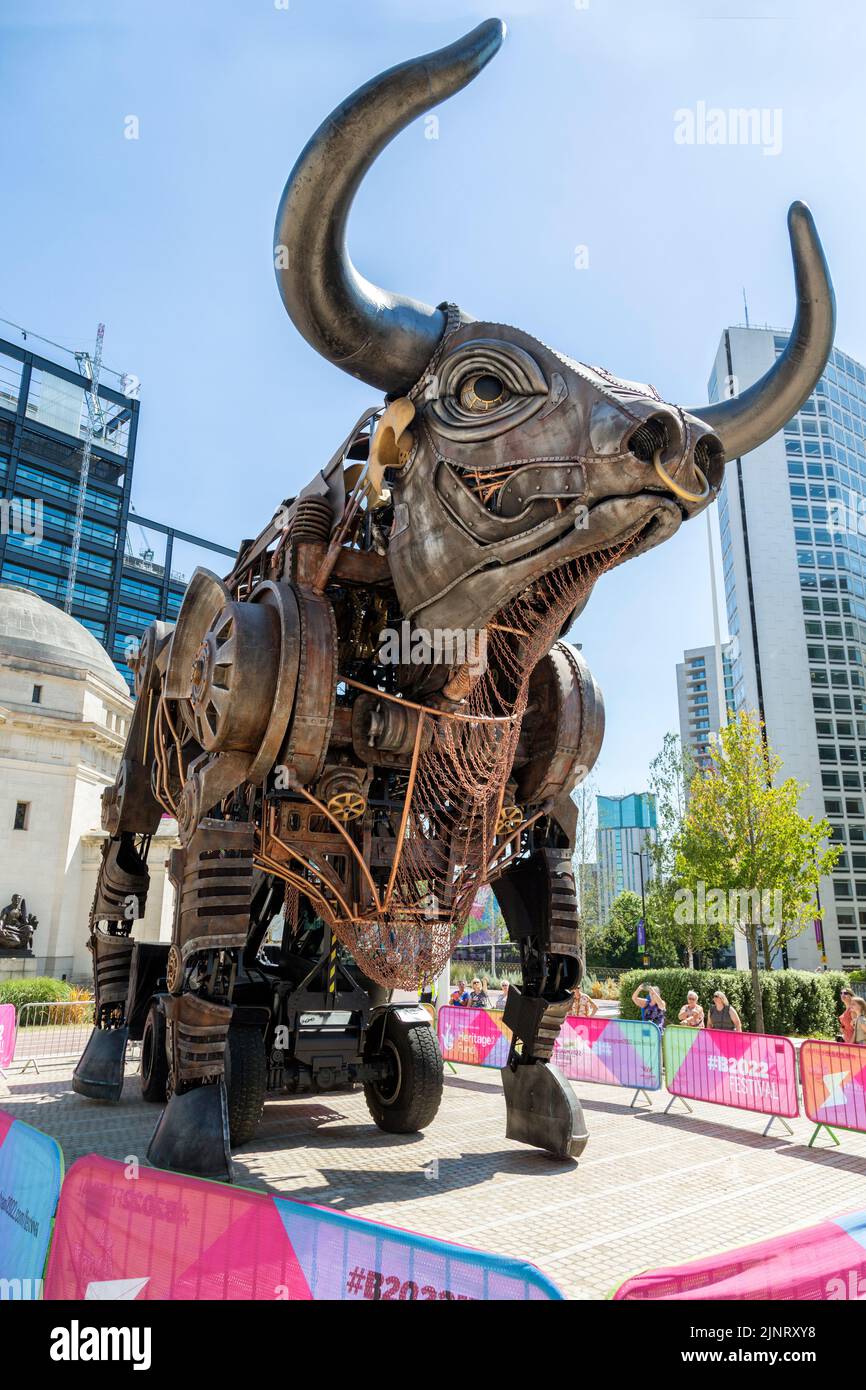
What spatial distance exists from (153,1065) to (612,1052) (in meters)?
6.15

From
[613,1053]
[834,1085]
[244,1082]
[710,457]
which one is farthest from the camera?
[613,1053]

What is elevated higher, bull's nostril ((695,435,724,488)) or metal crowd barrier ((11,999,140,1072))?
bull's nostril ((695,435,724,488))

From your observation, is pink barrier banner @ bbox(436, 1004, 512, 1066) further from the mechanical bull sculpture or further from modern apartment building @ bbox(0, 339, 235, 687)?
modern apartment building @ bbox(0, 339, 235, 687)

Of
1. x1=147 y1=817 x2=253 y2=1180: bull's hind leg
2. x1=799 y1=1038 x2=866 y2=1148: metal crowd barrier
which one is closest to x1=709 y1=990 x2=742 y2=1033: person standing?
x1=799 y1=1038 x2=866 y2=1148: metal crowd barrier

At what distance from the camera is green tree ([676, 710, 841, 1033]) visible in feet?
64.7

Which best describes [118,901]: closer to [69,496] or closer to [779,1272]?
[779,1272]

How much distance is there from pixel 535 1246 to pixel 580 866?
30.1 m

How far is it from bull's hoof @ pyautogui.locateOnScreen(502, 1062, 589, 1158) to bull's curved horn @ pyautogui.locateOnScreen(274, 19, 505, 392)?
226 inches

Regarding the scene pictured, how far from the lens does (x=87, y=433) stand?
2687 inches

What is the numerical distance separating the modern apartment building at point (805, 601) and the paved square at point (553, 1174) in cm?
4937

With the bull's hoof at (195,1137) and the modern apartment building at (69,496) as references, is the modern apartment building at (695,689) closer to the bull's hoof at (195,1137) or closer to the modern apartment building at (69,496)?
the modern apartment building at (69,496)

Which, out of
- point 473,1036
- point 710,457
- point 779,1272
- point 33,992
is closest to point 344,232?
point 710,457

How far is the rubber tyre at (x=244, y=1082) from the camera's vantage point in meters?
7.58
